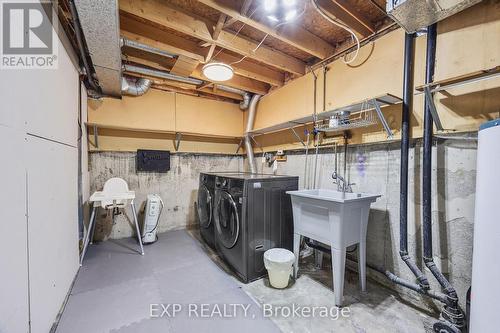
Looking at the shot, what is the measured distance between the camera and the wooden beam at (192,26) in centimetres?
185

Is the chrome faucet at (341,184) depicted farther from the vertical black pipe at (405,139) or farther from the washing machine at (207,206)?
the washing machine at (207,206)

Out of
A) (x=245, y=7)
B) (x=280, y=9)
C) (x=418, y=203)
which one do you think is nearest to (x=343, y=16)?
(x=280, y=9)

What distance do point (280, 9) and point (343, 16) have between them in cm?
68

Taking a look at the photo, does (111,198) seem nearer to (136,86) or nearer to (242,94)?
(136,86)

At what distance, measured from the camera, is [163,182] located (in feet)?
12.2

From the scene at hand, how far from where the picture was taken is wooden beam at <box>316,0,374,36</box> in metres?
1.93

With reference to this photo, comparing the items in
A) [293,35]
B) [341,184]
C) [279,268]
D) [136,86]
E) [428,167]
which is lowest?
[279,268]

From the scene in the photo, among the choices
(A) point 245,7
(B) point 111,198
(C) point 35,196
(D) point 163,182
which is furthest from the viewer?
(D) point 163,182

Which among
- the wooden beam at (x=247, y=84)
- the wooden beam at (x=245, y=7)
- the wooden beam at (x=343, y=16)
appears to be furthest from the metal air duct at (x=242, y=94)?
the wooden beam at (x=343, y=16)

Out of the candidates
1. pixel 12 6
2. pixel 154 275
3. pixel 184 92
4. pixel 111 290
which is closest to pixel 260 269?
pixel 154 275

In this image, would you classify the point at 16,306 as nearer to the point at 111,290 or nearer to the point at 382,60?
the point at 111,290

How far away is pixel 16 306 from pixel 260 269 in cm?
179

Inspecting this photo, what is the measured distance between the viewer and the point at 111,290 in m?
2.04

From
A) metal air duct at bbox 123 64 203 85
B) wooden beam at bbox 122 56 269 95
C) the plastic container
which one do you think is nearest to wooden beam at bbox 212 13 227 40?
wooden beam at bbox 122 56 269 95
